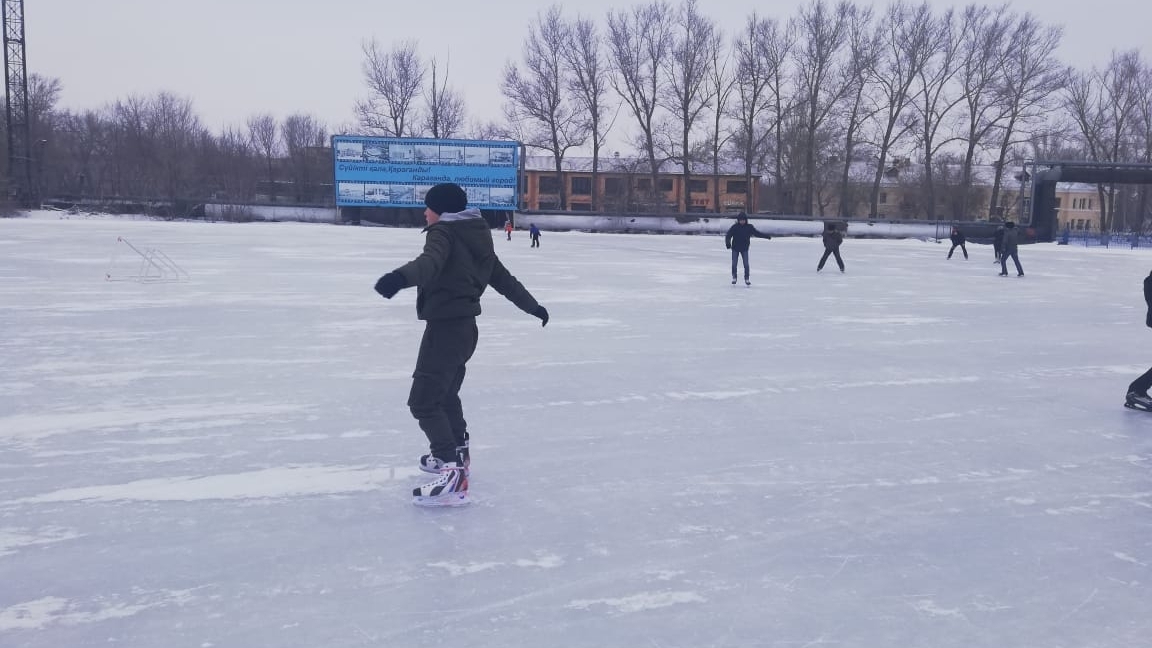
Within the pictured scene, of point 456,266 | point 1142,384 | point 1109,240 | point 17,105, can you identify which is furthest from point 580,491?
point 17,105

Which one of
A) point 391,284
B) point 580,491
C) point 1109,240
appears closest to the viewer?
point 391,284

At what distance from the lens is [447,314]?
151 inches

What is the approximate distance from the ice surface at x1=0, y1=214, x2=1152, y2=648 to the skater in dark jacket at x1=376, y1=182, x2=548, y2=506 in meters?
0.22

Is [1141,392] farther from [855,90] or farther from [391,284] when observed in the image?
[855,90]

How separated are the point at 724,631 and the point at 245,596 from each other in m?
1.62

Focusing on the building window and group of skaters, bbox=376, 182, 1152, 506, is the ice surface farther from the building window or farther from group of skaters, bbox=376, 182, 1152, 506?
the building window

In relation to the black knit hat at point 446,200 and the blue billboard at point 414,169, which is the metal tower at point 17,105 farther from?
the black knit hat at point 446,200

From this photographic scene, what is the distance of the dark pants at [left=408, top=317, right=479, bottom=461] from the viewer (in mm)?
3885

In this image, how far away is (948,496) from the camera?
167 inches

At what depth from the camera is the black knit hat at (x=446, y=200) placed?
12.4 ft

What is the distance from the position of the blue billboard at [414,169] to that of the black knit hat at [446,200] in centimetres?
4366

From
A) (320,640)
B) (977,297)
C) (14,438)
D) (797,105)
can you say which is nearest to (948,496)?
(320,640)

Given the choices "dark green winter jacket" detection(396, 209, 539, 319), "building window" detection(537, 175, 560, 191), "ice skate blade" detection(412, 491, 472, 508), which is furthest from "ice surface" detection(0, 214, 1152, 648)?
"building window" detection(537, 175, 560, 191)

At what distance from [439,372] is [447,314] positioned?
0.90 ft
